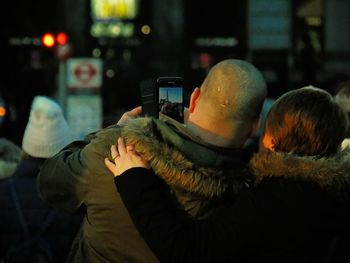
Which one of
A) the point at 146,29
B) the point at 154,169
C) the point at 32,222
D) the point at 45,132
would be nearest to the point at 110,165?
the point at 154,169

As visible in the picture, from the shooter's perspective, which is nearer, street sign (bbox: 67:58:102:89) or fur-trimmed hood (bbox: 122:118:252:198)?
fur-trimmed hood (bbox: 122:118:252:198)

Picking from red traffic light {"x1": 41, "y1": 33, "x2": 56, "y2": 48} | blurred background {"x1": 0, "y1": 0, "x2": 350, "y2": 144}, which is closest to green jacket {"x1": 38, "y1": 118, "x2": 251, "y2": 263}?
blurred background {"x1": 0, "y1": 0, "x2": 350, "y2": 144}

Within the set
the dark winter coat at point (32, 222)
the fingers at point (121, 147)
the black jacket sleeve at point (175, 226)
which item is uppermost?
the fingers at point (121, 147)

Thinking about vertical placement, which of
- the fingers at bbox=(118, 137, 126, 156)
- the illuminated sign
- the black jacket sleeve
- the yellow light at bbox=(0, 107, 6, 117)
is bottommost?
the yellow light at bbox=(0, 107, 6, 117)

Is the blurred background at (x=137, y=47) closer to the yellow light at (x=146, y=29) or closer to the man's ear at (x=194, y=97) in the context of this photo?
the yellow light at (x=146, y=29)

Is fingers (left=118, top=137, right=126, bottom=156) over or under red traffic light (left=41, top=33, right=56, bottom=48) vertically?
under

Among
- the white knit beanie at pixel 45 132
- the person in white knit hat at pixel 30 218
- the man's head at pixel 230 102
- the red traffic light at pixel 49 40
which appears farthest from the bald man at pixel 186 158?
the red traffic light at pixel 49 40

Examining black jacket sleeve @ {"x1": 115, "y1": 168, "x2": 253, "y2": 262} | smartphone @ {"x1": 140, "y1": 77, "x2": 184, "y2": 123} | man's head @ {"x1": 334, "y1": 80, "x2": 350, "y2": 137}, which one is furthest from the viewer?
man's head @ {"x1": 334, "y1": 80, "x2": 350, "y2": 137}

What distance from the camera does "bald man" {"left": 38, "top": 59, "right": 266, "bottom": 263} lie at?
2447mm

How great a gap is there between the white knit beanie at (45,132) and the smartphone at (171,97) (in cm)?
147

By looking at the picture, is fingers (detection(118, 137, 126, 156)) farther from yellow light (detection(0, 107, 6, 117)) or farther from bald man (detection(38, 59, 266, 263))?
yellow light (detection(0, 107, 6, 117))

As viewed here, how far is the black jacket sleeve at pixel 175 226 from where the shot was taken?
2338 mm

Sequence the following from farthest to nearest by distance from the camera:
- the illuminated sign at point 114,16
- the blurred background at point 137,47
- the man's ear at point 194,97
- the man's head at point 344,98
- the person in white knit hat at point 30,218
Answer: the illuminated sign at point 114,16
the blurred background at point 137,47
the man's head at point 344,98
the person in white knit hat at point 30,218
the man's ear at point 194,97

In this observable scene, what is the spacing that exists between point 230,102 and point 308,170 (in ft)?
1.15
